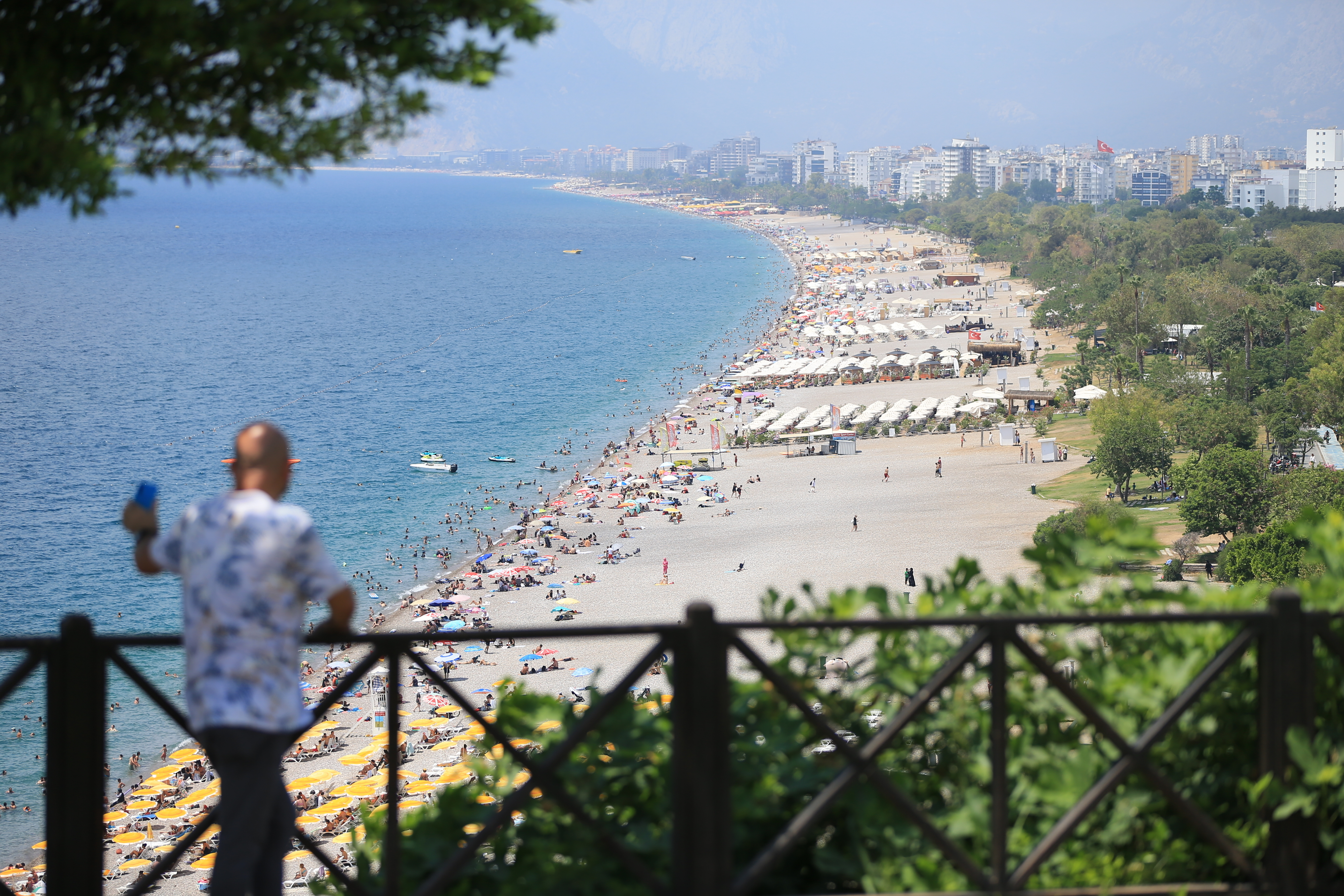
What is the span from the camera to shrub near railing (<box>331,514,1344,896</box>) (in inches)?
128

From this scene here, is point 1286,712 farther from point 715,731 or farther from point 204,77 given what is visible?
point 204,77

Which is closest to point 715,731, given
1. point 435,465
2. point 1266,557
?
point 1266,557


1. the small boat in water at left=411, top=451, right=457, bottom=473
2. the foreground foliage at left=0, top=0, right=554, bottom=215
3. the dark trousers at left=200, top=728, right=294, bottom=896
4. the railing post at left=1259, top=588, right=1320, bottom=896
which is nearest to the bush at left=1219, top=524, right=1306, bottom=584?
the railing post at left=1259, top=588, right=1320, bottom=896

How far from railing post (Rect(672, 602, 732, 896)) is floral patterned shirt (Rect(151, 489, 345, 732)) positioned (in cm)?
90

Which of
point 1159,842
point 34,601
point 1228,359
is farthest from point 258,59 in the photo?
point 1228,359

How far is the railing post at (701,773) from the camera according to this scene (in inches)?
121

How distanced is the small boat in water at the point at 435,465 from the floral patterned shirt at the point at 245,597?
4487 centimetres

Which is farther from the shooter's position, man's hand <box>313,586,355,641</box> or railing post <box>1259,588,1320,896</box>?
railing post <box>1259,588,1320,896</box>

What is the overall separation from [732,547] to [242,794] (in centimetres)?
3154

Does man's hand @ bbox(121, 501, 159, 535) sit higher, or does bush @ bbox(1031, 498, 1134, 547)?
man's hand @ bbox(121, 501, 159, 535)

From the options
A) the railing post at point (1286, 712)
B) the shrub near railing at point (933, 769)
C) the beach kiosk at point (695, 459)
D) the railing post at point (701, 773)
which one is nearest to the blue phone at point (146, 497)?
the shrub near railing at point (933, 769)

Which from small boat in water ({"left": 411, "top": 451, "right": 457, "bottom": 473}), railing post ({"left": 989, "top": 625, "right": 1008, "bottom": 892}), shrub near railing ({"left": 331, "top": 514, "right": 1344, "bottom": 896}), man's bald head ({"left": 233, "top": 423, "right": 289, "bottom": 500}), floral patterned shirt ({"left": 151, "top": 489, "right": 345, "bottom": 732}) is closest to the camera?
floral patterned shirt ({"left": 151, "top": 489, "right": 345, "bottom": 732})

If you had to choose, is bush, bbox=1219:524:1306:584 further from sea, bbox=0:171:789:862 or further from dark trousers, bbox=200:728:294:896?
dark trousers, bbox=200:728:294:896

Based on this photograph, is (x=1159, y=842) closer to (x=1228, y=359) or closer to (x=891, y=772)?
(x=891, y=772)
